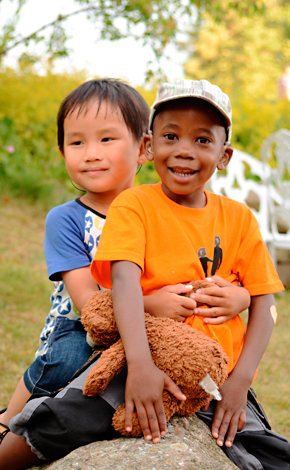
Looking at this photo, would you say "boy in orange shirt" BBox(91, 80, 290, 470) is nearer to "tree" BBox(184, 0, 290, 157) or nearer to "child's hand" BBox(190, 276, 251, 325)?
"child's hand" BBox(190, 276, 251, 325)

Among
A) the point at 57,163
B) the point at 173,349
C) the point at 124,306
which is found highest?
A: the point at 57,163

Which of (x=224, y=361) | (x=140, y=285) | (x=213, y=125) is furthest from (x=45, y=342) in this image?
(x=213, y=125)

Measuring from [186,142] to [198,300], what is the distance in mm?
560

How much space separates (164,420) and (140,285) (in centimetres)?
43

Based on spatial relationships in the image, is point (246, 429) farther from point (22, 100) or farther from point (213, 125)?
point (22, 100)

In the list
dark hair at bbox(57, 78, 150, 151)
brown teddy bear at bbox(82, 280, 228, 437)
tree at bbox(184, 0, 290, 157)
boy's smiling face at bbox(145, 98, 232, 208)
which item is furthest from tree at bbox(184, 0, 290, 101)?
brown teddy bear at bbox(82, 280, 228, 437)

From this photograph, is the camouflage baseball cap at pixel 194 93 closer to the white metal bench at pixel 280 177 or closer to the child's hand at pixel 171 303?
the child's hand at pixel 171 303

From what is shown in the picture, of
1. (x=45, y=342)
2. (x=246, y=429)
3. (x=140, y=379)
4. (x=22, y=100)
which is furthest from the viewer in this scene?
(x=22, y=100)

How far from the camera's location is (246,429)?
5.35ft

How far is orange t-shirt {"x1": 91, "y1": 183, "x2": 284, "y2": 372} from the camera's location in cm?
156

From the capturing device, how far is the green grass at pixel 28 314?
10.7 feet

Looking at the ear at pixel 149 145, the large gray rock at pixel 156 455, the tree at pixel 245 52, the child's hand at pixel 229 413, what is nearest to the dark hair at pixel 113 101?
the ear at pixel 149 145

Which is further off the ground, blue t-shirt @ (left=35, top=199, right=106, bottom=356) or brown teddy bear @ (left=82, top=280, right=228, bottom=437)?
blue t-shirt @ (left=35, top=199, right=106, bottom=356)

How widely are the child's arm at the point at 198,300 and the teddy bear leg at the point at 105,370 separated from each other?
0.20 metres
